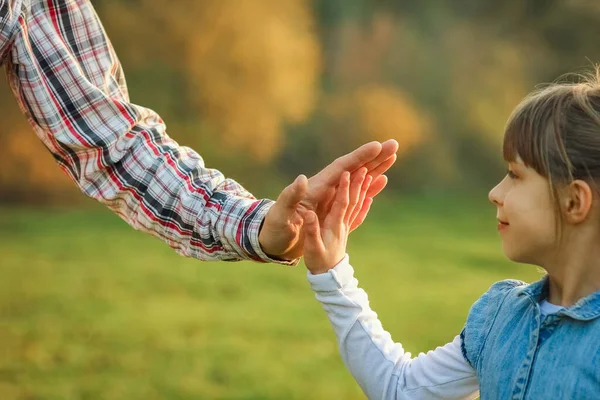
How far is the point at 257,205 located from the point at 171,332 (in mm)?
1920

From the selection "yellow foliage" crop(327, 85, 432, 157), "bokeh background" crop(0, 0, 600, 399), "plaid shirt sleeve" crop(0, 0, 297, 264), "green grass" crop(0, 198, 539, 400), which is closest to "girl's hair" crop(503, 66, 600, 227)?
"plaid shirt sleeve" crop(0, 0, 297, 264)

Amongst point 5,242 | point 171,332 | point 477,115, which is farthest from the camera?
point 477,115

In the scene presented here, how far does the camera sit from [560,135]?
917 mm

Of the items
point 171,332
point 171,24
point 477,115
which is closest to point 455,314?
point 171,332

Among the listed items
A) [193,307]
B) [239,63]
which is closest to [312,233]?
[193,307]

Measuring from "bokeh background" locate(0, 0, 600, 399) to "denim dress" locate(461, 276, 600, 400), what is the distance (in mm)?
1988

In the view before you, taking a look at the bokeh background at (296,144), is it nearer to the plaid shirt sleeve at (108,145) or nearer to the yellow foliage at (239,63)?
the yellow foliage at (239,63)

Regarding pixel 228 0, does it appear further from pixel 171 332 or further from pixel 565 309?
pixel 565 309

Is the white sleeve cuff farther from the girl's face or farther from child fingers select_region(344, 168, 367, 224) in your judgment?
the girl's face

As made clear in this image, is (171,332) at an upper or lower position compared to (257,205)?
lower

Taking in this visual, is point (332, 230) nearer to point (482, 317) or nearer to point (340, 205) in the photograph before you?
point (340, 205)

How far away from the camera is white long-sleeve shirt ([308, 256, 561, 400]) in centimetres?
102

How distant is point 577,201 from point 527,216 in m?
0.05

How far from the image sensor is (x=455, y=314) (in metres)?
3.15
